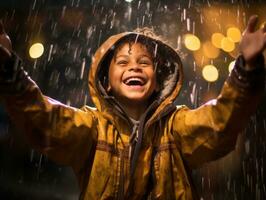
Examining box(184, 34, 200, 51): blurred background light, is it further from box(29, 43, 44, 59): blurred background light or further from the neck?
the neck

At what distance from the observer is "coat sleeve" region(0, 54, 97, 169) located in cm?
212

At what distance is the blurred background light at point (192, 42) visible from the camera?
532 cm

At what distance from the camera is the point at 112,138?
7.95ft

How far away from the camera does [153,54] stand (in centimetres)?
293

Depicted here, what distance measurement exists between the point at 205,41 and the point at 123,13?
1.17 meters

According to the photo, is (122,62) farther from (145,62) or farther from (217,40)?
(217,40)

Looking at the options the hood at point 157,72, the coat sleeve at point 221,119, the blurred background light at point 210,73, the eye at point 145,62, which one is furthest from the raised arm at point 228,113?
the blurred background light at point 210,73

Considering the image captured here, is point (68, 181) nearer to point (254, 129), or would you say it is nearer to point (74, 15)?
point (74, 15)

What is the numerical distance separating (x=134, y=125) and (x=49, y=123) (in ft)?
1.82

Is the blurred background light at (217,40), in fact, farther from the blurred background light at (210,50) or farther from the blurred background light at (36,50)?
the blurred background light at (36,50)

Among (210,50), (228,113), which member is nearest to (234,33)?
(210,50)

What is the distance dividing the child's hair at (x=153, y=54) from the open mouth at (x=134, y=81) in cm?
24

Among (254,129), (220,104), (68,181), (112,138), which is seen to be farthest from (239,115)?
(68,181)

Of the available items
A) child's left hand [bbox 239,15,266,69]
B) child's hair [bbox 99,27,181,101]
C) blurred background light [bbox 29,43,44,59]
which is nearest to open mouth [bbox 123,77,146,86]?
child's hair [bbox 99,27,181,101]
